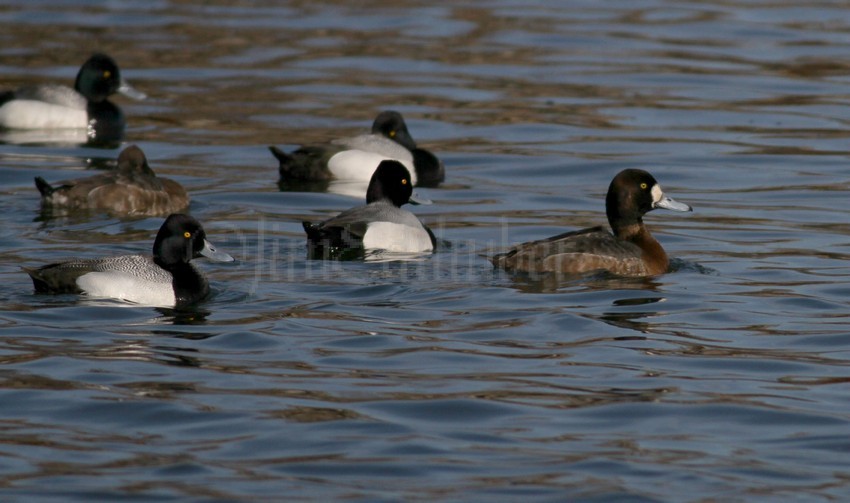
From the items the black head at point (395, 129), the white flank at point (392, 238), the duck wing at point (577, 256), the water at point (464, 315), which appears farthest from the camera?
the black head at point (395, 129)

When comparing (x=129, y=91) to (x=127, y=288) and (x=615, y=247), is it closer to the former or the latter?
(x=127, y=288)

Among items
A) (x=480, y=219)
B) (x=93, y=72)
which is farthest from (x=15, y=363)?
(x=93, y=72)

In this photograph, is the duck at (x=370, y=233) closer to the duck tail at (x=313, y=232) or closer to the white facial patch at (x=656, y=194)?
the duck tail at (x=313, y=232)

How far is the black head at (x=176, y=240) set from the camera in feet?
32.5

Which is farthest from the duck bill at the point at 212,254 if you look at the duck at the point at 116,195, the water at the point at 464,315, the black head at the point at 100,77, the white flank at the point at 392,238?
the black head at the point at 100,77

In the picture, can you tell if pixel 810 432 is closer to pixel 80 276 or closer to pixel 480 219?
pixel 80 276

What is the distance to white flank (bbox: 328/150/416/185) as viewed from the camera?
49.7ft

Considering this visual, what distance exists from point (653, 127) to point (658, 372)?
9.68m

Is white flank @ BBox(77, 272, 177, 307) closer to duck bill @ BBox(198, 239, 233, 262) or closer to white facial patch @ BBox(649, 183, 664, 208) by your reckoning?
duck bill @ BBox(198, 239, 233, 262)

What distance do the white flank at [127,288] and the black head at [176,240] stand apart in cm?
24

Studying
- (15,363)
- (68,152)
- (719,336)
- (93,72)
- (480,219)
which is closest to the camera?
(15,363)

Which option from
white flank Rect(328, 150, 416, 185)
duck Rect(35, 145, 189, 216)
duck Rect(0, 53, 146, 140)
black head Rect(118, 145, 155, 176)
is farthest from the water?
white flank Rect(328, 150, 416, 185)

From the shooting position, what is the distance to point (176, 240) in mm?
9906

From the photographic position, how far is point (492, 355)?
859cm
